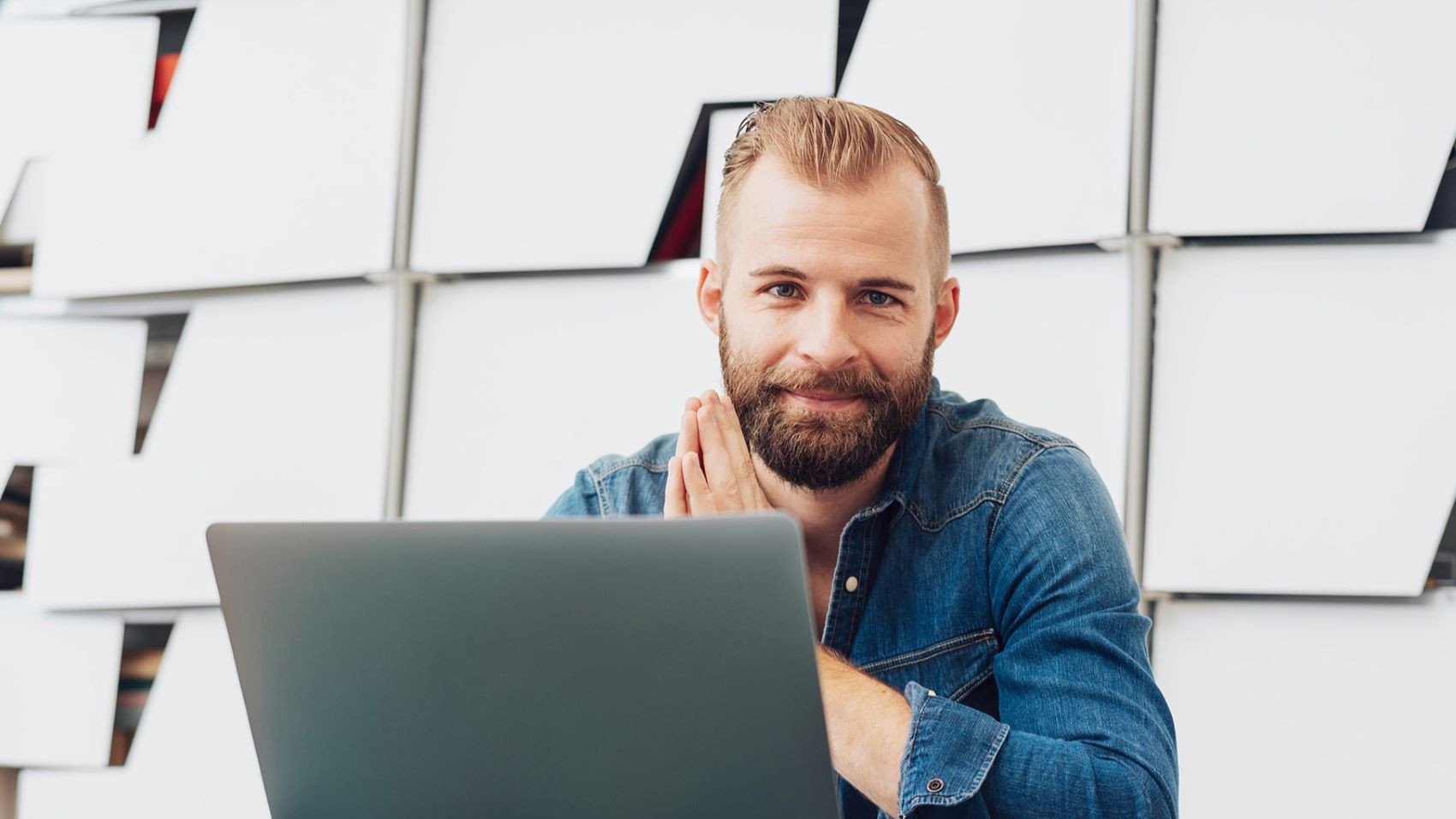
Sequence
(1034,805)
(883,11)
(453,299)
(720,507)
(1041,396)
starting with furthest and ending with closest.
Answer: (453,299) < (883,11) < (1041,396) < (720,507) < (1034,805)

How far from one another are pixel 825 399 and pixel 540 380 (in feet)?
2.85

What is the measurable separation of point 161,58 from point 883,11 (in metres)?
1.43

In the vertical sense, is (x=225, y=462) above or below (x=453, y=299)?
below

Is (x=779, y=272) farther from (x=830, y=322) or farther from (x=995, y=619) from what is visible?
(x=995, y=619)

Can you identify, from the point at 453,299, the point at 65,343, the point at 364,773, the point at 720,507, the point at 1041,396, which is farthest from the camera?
the point at 65,343

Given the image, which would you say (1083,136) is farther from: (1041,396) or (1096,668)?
(1096,668)

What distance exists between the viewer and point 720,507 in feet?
4.01

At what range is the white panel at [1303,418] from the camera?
5.68ft

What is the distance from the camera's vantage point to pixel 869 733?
40.3 inches

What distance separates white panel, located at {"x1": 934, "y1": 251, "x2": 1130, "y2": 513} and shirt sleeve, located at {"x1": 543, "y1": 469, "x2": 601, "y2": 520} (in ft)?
2.07

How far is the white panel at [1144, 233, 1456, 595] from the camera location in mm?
1730

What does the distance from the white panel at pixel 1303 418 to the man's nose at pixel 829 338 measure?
695 mm

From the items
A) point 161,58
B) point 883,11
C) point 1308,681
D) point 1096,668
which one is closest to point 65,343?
point 161,58

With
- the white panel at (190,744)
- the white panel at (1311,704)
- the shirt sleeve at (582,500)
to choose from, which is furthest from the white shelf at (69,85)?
the white panel at (1311,704)
